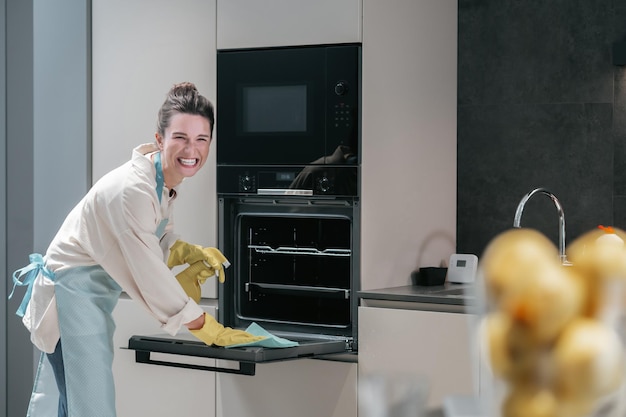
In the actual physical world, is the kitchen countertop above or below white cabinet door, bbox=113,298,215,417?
above

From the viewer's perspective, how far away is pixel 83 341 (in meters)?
2.63

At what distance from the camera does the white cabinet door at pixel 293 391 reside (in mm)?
3016

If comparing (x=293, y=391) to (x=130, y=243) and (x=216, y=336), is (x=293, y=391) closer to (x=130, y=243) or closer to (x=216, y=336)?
(x=216, y=336)

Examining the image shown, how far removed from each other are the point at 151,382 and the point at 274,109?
113cm

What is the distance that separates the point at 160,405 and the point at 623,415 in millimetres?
2815

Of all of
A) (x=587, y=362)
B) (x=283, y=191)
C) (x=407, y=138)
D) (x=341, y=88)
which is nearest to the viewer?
(x=587, y=362)

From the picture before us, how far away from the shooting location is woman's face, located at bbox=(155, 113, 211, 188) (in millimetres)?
2756

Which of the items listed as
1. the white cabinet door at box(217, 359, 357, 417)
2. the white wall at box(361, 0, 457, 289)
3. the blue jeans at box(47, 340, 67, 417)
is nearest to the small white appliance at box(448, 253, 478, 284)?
the white wall at box(361, 0, 457, 289)

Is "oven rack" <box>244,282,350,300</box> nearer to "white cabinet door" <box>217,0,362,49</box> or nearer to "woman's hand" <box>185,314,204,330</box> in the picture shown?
"woman's hand" <box>185,314,204,330</box>

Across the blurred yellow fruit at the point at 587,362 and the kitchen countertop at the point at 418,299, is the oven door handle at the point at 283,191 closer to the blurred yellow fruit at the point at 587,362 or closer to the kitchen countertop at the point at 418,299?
the kitchen countertop at the point at 418,299

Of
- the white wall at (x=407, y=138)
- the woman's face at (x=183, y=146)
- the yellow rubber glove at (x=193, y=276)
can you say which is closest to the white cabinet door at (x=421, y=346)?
the white wall at (x=407, y=138)

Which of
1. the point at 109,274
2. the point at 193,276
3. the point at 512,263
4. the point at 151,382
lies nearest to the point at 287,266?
the point at 193,276

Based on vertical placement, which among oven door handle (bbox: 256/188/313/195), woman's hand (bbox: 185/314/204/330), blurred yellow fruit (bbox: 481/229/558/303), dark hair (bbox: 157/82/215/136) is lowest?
woman's hand (bbox: 185/314/204/330)

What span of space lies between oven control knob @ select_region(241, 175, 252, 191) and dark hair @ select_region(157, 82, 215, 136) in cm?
37
